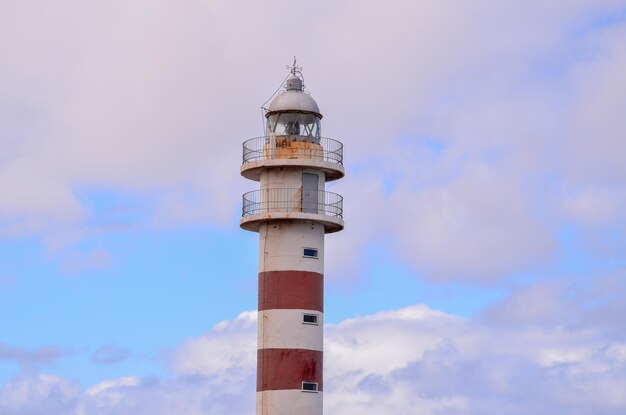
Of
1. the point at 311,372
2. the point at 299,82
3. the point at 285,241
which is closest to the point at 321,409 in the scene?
the point at 311,372

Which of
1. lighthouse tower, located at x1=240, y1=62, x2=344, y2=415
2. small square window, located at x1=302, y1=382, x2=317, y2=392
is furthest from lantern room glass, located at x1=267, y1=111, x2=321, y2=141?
small square window, located at x1=302, y1=382, x2=317, y2=392

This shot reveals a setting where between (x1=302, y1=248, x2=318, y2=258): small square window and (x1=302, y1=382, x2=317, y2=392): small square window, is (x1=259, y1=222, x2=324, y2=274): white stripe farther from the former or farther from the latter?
(x1=302, y1=382, x2=317, y2=392): small square window

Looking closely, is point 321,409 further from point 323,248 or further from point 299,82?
point 299,82

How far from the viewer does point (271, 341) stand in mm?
80625

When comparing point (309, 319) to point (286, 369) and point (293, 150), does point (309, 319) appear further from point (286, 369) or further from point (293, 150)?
point (293, 150)

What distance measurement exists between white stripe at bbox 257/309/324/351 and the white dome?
26.0 feet

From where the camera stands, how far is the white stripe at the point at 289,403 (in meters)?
79.9

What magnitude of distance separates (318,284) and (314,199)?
3284 mm

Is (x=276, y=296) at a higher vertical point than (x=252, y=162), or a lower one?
lower

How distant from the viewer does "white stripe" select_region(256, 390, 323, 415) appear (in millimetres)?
79938

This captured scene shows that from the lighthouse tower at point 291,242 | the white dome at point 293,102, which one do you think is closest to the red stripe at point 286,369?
the lighthouse tower at point 291,242

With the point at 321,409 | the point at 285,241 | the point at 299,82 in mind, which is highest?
the point at 299,82

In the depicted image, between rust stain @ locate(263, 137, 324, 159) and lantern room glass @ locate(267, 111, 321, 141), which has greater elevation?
lantern room glass @ locate(267, 111, 321, 141)

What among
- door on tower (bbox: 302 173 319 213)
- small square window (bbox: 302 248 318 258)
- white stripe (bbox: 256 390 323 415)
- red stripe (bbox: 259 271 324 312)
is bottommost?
white stripe (bbox: 256 390 323 415)
